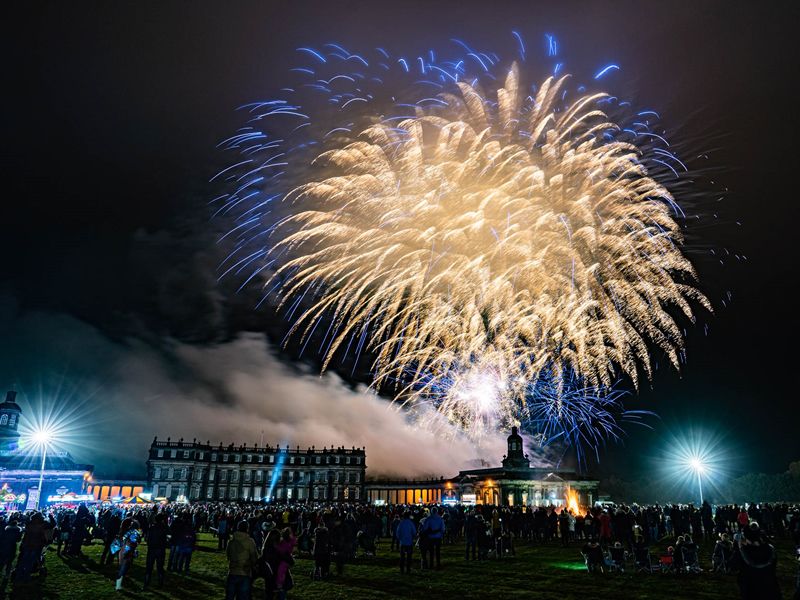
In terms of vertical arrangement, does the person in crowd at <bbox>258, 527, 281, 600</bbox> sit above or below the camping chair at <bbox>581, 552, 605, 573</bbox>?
above

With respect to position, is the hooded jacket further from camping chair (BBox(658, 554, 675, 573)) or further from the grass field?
camping chair (BBox(658, 554, 675, 573))

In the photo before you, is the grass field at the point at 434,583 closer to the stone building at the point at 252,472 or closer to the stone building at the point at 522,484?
the stone building at the point at 522,484

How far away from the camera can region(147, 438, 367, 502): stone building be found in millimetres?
114188

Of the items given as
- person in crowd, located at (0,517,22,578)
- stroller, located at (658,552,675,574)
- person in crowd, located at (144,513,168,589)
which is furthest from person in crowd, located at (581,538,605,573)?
person in crowd, located at (0,517,22,578)

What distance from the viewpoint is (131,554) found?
12836 mm

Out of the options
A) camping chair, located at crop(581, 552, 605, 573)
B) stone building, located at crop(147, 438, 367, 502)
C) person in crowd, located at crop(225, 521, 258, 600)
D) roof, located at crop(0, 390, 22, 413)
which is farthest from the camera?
stone building, located at crop(147, 438, 367, 502)

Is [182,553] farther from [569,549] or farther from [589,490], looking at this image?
[589,490]

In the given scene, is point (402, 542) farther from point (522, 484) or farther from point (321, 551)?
point (522, 484)

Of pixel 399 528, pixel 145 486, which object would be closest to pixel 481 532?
pixel 399 528

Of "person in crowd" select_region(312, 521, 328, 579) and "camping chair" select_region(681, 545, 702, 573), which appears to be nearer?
"person in crowd" select_region(312, 521, 328, 579)

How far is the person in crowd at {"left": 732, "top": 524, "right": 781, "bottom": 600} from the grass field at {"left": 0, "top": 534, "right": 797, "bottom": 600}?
419 centimetres

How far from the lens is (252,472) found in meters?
123

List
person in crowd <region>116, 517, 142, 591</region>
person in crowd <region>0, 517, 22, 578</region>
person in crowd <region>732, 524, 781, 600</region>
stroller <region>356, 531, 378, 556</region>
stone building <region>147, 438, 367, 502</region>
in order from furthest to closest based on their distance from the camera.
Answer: stone building <region>147, 438, 367, 502</region> < stroller <region>356, 531, 378, 556</region> < person in crowd <region>0, 517, 22, 578</region> < person in crowd <region>116, 517, 142, 591</region> < person in crowd <region>732, 524, 781, 600</region>

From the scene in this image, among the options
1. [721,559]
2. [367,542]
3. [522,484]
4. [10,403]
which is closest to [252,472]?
[10,403]
